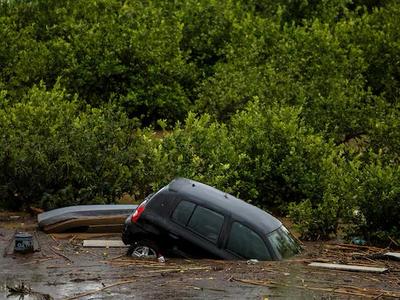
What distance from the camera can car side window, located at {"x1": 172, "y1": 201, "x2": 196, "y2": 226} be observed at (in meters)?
12.8

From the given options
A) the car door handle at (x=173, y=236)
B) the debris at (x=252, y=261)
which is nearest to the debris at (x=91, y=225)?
the car door handle at (x=173, y=236)

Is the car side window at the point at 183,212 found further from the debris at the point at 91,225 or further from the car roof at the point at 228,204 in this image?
the debris at the point at 91,225

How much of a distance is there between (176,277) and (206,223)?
1.47 metres

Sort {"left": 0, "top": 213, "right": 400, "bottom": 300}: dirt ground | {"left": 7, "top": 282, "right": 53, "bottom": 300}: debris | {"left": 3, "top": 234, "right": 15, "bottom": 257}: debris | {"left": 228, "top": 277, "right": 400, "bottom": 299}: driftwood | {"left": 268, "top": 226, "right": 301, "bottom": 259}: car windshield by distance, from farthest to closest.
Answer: {"left": 3, "top": 234, "right": 15, "bottom": 257}: debris
{"left": 268, "top": 226, "right": 301, "bottom": 259}: car windshield
{"left": 228, "top": 277, "right": 400, "bottom": 299}: driftwood
{"left": 0, "top": 213, "right": 400, "bottom": 300}: dirt ground
{"left": 7, "top": 282, "right": 53, "bottom": 300}: debris

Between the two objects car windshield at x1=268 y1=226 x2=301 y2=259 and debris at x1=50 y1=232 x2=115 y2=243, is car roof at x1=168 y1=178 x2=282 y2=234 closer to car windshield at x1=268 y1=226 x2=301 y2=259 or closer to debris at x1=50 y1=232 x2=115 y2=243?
car windshield at x1=268 y1=226 x2=301 y2=259

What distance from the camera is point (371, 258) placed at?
13.9 m

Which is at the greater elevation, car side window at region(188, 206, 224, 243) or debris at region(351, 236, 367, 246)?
car side window at region(188, 206, 224, 243)

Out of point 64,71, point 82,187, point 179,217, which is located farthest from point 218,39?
point 179,217

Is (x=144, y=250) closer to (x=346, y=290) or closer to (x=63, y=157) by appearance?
(x=346, y=290)

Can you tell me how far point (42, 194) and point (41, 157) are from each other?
34.5 inches

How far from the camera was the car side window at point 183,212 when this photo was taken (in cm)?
1284

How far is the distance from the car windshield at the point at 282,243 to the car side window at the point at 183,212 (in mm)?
1276

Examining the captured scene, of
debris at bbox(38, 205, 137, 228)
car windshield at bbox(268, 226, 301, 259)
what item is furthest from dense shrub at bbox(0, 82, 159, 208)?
car windshield at bbox(268, 226, 301, 259)

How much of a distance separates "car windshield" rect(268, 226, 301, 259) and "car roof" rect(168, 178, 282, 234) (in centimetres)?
10
